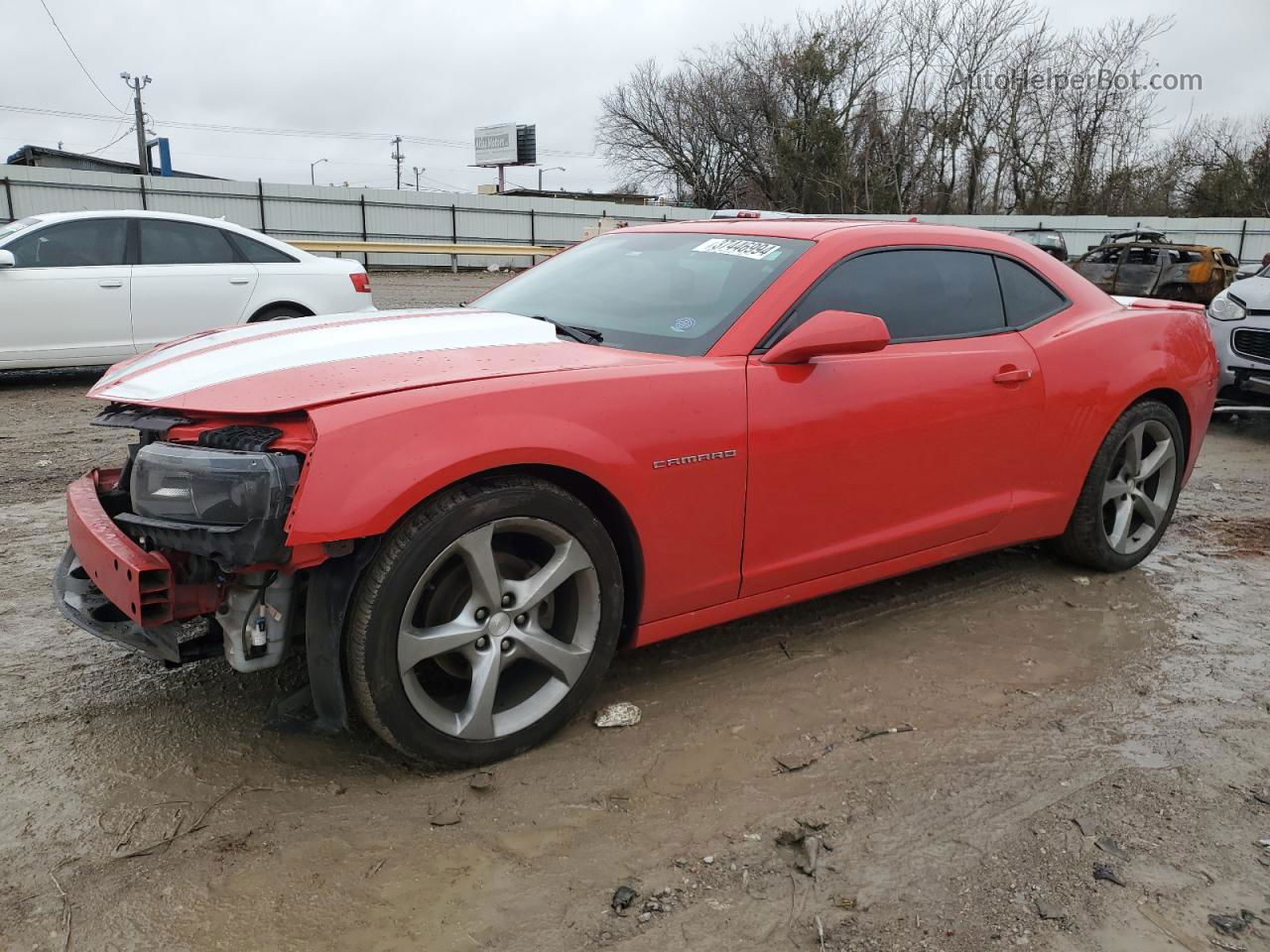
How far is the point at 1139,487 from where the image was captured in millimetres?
4422

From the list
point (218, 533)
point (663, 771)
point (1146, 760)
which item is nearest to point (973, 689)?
point (1146, 760)

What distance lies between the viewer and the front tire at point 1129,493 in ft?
13.7

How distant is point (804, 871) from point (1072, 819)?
2.50 ft

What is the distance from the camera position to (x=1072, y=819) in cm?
250

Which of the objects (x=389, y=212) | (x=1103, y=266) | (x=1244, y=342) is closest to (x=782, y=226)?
(x=1244, y=342)

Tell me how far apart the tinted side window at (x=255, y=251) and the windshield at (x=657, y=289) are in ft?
17.9

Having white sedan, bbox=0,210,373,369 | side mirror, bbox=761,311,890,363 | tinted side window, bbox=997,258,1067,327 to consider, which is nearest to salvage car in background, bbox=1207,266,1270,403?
tinted side window, bbox=997,258,1067,327

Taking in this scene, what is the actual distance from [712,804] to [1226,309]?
757 cm

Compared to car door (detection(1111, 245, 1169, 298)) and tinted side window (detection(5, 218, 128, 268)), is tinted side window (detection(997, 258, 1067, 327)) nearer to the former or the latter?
tinted side window (detection(5, 218, 128, 268))

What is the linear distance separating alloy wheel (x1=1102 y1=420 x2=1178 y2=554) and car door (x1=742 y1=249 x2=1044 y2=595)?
75cm

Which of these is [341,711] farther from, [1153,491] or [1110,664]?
[1153,491]

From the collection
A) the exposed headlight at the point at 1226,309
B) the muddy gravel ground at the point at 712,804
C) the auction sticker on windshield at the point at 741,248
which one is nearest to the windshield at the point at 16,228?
the muddy gravel ground at the point at 712,804

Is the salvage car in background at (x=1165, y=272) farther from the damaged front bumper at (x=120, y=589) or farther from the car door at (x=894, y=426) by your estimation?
the damaged front bumper at (x=120, y=589)

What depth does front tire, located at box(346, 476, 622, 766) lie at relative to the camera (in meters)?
2.38
